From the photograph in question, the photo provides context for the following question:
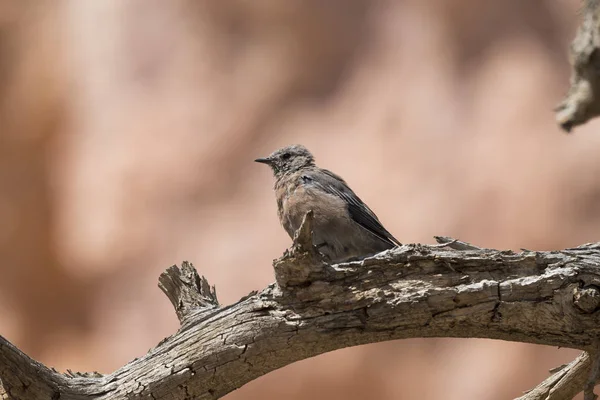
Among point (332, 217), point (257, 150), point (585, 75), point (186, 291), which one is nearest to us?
point (585, 75)

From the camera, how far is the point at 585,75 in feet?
7.47

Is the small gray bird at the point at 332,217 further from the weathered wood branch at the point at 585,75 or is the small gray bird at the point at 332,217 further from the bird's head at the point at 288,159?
the weathered wood branch at the point at 585,75

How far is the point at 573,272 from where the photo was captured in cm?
376

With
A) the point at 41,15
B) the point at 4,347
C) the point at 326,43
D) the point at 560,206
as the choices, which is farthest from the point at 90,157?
the point at 4,347

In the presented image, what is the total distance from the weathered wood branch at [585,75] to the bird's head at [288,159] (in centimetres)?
423

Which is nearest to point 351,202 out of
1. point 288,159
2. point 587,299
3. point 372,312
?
point 288,159

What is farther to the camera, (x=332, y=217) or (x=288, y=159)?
(x=288, y=159)

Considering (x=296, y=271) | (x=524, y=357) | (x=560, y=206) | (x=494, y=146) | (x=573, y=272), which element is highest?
(x=494, y=146)

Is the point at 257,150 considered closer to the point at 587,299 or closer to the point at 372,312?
the point at 372,312

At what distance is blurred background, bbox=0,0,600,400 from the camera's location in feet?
31.6

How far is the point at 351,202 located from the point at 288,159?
81 centimetres

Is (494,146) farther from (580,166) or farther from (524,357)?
(524,357)

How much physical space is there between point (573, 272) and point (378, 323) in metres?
0.88

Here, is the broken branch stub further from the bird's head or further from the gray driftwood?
the bird's head
